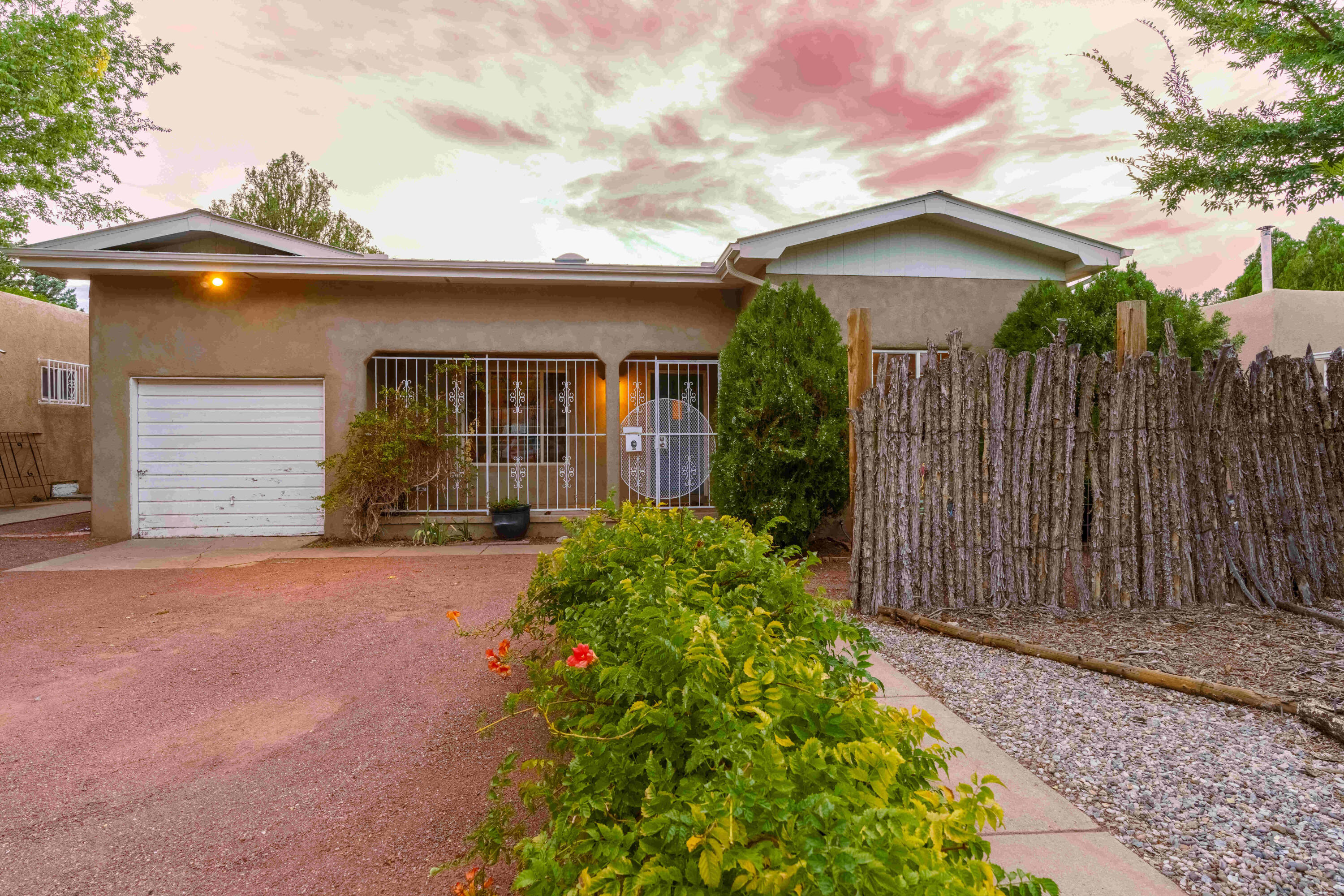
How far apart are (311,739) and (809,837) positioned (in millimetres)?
2995

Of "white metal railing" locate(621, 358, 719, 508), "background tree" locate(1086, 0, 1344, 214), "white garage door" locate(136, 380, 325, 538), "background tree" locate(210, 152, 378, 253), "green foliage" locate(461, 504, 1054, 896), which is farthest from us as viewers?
"background tree" locate(210, 152, 378, 253)

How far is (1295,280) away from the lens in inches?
925

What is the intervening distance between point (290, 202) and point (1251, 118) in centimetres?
2572

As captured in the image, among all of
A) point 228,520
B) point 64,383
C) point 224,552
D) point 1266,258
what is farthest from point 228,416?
point 1266,258

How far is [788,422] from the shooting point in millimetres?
7094

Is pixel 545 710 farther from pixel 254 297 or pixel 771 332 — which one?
pixel 254 297

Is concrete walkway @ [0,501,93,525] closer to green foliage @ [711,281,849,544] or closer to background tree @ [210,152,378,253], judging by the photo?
green foliage @ [711,281,849,544]

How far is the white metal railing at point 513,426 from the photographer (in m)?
9.42

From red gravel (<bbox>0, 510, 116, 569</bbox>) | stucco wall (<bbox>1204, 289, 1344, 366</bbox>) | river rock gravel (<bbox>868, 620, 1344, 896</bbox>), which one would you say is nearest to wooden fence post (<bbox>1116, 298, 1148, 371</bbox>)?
river rock gravel (<bbox>868, 620, 1344, 896</bbox>)

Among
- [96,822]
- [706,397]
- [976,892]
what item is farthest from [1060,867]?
[706,397]

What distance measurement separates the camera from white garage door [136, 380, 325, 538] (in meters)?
9.05

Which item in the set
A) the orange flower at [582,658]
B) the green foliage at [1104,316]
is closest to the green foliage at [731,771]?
the orange flower at [582,658]

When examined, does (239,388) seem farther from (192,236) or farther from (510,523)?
(510,523)

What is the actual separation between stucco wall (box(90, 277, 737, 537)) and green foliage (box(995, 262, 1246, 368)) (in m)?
3.89
